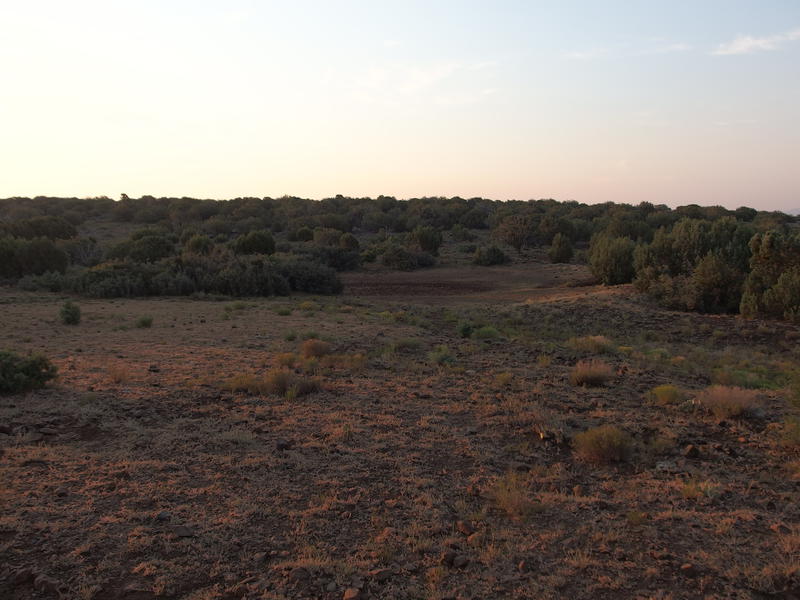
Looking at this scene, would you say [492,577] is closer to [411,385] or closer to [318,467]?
[318,467]

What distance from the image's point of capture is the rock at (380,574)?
3.84 metres

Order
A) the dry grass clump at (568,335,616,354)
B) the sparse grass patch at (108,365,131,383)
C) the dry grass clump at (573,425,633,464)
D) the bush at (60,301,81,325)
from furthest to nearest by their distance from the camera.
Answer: the bush at (60,301,81,325)
the dry grass clump at (568,335,616,354)
the sparse grass patch at (108,365,131,383)
the dry grass clump at (573,425,633,464)

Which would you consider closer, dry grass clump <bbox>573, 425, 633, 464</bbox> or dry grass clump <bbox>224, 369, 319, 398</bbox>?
dry grass clump <bbox>573, 425, 633, 464</bbox>

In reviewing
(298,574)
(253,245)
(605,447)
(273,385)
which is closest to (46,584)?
(298,574)

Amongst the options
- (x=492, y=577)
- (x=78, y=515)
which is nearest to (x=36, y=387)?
(x=78, y=515)

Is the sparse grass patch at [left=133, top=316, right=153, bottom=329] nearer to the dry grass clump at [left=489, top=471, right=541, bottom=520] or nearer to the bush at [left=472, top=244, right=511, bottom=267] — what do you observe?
the dry grass clump at [left=489, top=471, right=541, bottom=520]

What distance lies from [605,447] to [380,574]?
117 inches

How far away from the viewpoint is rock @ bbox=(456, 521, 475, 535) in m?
4.44

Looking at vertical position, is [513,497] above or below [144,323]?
above

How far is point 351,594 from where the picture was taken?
3643mm

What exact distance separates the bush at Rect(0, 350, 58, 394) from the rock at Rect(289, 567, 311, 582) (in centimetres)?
592

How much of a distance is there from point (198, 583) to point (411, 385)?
517cm

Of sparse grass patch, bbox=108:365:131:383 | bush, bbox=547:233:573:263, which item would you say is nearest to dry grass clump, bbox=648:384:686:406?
sparse grass patch, bbox=108:365:131:383

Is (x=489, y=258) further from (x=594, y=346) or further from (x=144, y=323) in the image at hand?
(x=144, y=323)
